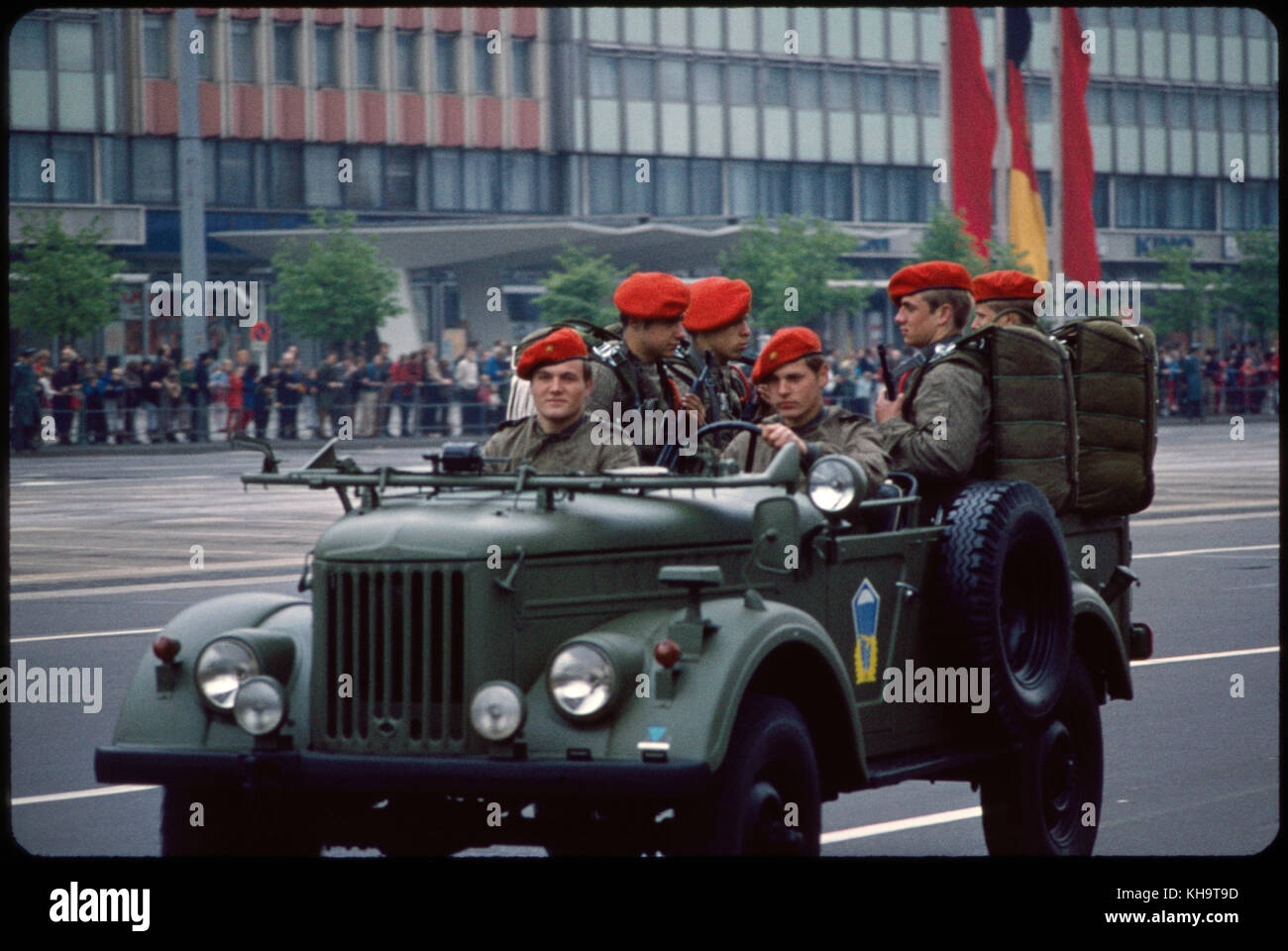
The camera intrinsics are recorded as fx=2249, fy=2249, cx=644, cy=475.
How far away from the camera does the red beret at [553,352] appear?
21.9ft

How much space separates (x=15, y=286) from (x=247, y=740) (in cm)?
Answer: 3957

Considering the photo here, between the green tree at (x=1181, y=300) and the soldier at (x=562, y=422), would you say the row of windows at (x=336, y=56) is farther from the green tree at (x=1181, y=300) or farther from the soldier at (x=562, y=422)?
the soldier at (x=562, y=422)

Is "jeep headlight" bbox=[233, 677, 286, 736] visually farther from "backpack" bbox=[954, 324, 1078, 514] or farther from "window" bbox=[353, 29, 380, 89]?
"window" bbox=[353, 29, 380, 89]

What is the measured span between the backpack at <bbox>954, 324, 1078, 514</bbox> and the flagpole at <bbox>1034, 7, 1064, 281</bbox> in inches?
1814

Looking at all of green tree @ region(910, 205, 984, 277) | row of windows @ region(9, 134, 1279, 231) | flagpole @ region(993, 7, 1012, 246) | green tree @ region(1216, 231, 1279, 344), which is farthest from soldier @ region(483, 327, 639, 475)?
green tree @ region(1216, 231, 1279, 344)

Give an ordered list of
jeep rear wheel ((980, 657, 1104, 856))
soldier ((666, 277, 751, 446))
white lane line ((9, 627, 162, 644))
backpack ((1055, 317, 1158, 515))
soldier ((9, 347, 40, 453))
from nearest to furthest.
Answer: jeep rear wheel ((980, 657, 1104, 856)) < backpack ((1055, 317, 1158, 515)) < soldier ((666, 277, 751, 446)) < white lane line ((9, 627, 162, 644)) < soldier ((9, 347, 40, 453))

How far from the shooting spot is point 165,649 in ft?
19.7

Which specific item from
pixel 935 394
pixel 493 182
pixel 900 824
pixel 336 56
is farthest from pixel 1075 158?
pixel 935 394

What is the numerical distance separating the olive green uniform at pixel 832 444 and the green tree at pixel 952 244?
4838cm

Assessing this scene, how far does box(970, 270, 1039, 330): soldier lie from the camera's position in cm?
838

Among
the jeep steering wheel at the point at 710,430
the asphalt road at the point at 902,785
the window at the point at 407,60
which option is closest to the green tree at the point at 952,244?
the window at the point at 407,60

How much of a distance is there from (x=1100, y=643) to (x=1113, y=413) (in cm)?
101

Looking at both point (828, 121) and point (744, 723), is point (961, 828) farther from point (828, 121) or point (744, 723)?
point (828, 121)

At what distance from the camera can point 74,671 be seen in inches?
486
